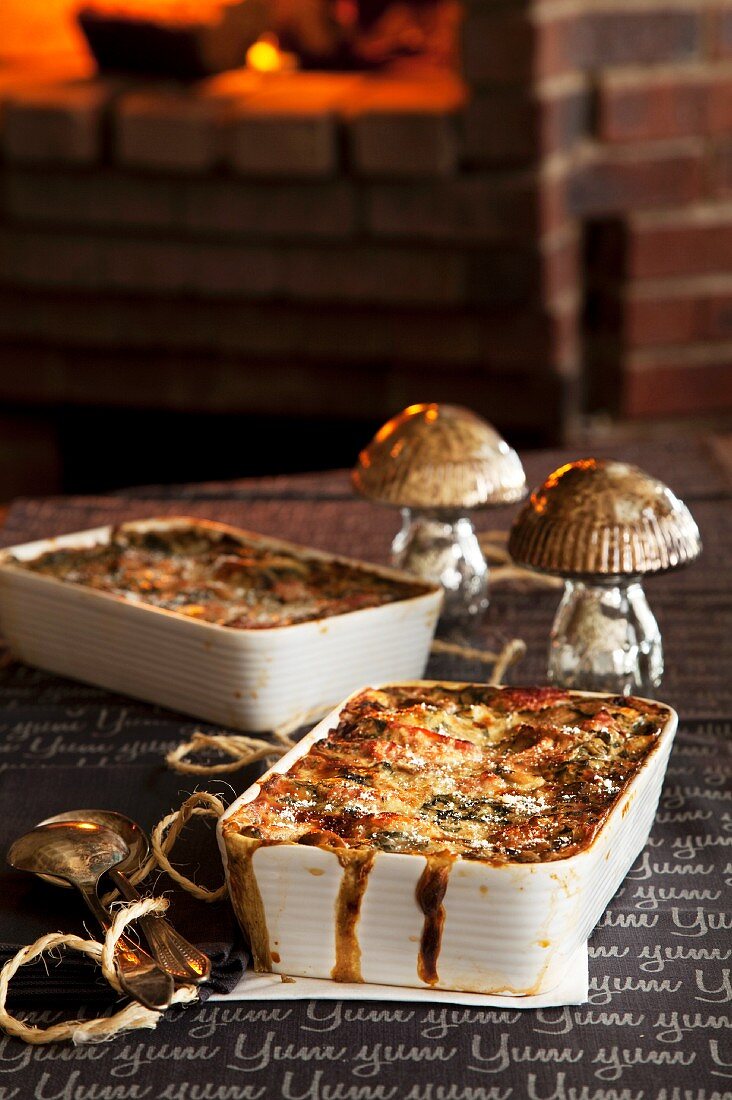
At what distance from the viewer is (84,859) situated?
2.23ft

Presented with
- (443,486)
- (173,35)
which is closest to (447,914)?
(443,486)

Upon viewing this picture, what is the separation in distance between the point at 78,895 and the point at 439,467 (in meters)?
0.42

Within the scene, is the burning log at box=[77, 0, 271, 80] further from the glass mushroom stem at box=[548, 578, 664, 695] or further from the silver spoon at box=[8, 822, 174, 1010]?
the silver spoon at box=[8, 822, 174, 1010]

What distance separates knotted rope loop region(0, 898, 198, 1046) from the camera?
0.59 meters

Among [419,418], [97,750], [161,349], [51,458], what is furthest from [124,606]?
[51,458]

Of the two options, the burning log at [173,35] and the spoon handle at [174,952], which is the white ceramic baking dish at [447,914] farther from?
the burning log at [173,35]

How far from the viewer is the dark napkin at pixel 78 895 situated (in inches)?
24.3

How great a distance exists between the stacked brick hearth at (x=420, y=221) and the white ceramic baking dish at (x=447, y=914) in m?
1.50

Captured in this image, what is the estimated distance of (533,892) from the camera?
579 millimetres

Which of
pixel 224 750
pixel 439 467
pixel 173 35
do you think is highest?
pixel 173 35

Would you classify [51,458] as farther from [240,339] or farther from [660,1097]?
[660,1097]

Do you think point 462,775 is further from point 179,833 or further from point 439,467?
point 439,467

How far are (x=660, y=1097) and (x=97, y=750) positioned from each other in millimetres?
433

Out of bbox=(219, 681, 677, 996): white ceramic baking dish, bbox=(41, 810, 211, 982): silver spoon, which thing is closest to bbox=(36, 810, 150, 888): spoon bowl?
bbox=(41, 810, 211, 982): silver spoon
